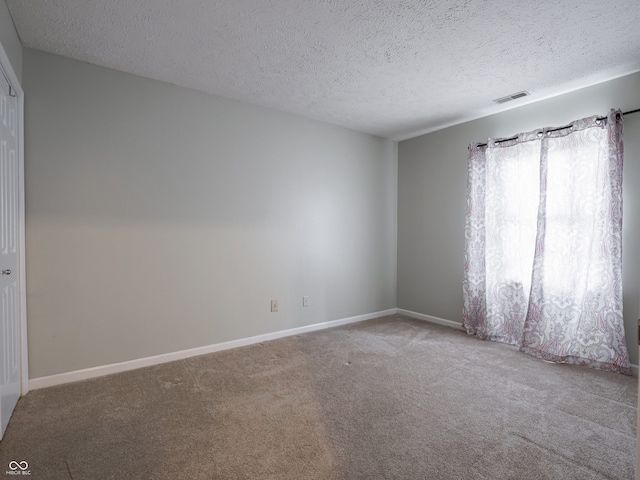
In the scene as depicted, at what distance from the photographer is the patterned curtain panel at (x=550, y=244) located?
9.42 ft

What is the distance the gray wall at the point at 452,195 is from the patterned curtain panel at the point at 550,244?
122mm

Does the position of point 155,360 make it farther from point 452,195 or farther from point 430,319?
point 452,195

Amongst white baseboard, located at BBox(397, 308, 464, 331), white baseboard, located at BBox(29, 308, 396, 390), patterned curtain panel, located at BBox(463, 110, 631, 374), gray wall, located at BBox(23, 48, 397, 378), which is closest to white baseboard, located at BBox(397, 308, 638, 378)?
white baseboard, located at BBox(397, 308, 464, 331)

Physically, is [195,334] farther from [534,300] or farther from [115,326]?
[534,300]

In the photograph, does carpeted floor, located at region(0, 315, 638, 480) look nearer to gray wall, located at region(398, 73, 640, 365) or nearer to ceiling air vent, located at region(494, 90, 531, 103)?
gray wall, located at region(398, 73, 640, 365)

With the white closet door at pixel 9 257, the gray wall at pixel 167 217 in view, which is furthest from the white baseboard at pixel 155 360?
the white closet door at pixel 9 257

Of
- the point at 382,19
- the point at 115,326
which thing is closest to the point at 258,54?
the point at 382,19

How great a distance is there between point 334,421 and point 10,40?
3.17 metres

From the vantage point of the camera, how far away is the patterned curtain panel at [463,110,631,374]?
287 cm

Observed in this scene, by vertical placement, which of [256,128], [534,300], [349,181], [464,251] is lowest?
[534,300]

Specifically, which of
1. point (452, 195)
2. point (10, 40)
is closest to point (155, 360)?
point (10, 40)

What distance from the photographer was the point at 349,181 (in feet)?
14.5

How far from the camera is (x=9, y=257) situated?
2127mm

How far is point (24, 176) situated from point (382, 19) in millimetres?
2770
